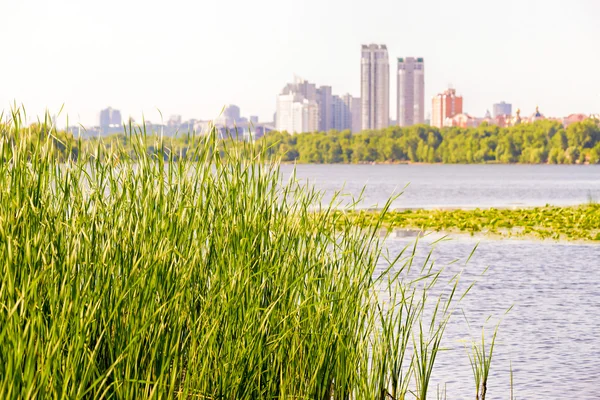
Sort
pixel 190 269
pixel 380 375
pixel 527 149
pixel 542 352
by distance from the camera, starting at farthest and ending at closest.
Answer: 1. pixel 527 149
2. pixel 542 352
3. pixel 380 375
4. pixel 190 269

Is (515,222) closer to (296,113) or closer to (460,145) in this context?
(460,145)

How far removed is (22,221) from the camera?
4.32 metres

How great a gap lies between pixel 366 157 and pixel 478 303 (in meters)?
114

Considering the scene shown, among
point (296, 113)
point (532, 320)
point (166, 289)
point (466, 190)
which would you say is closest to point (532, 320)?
point (532, 320)

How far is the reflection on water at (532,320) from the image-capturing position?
825 cm

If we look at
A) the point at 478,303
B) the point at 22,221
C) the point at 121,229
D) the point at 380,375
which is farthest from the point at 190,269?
the point at 478,303

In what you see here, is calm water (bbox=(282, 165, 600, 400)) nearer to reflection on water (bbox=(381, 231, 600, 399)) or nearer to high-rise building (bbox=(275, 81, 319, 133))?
reflection on water (bbox=(381, 231, 600, 399))

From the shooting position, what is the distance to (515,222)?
2280 centimetres

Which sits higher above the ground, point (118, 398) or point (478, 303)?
point (118, 398)

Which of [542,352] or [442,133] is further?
[442,133]

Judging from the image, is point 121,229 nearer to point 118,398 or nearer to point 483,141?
point 118,398

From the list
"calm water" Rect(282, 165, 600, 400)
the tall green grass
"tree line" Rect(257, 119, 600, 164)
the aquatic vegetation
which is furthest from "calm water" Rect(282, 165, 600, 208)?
"tree line" Rect(257, 119, 600, 164)

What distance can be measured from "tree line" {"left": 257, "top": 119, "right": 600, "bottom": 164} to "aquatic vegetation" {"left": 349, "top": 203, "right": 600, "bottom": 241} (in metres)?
93.4

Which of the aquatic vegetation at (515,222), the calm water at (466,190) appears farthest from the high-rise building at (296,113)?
the aquatic vegetation at (515,222)
